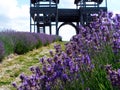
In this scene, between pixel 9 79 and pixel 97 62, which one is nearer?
pixel 97 62

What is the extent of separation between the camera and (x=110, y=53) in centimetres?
511

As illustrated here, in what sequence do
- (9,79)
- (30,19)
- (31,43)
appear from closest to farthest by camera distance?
(9,79), (31,43), (30,19)

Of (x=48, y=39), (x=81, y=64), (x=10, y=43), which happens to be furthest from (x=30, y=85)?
(x=48, y=39)

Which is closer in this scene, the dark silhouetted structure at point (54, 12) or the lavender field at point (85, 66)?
the lavender field at point (85, 66)

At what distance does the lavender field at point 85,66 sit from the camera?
407cm

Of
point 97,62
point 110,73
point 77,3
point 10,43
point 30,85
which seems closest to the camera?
point 110,73

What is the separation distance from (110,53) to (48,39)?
21.2 metres

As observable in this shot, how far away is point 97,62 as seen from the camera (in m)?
4.95

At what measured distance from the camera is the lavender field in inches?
160

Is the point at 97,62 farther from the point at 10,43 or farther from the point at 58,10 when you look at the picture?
the point at 58,10

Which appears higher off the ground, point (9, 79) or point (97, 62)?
point (97, 62)

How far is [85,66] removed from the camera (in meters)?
4.63

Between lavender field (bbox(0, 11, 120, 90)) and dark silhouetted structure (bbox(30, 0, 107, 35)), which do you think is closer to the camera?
lavender field (bbox(0, 11, 120, 90))

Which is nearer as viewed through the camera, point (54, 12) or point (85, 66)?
point (85, 66)
